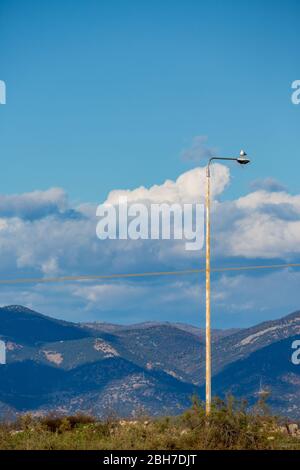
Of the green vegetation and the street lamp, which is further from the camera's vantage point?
the street lamp

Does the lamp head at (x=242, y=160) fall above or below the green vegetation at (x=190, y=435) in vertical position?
above

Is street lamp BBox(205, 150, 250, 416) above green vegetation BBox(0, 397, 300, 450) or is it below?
above

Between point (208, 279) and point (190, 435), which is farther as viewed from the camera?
point (208, 279)

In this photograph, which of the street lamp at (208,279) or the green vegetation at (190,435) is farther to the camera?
the street lamp at (208,279)
